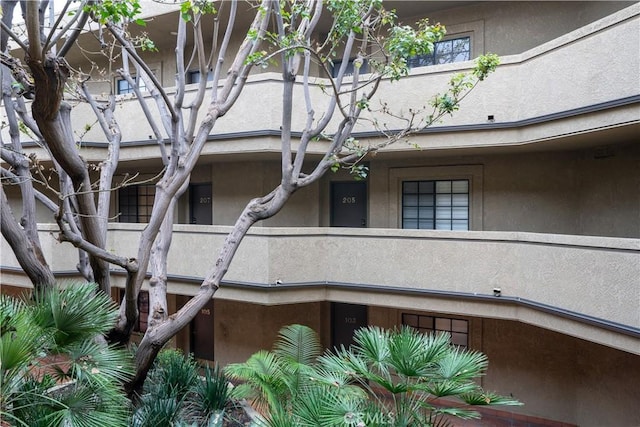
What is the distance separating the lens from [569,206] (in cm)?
1105

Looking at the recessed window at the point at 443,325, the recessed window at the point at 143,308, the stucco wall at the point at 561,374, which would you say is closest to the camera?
the stucco wall at the point at 561,374

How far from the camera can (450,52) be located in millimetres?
12367

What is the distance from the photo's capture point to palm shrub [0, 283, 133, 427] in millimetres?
5234

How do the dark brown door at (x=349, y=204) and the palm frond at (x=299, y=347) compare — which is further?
the dark brown door at (x=349, y=204)

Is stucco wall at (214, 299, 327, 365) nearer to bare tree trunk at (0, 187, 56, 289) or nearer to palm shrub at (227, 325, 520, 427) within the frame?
palm shrub at (227, 325, 520, 427)

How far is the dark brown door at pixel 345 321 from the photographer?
13.6 m

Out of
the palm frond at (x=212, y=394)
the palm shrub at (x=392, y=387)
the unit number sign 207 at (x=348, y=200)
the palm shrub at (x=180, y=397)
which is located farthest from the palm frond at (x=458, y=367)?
the unit number sign 207 at (x=348, y=200)

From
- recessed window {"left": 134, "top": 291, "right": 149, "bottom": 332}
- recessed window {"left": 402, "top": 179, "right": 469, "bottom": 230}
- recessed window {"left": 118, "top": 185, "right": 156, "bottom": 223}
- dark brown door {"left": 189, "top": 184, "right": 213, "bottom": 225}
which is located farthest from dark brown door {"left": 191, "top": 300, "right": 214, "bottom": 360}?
recessed window {"left": 402, "top": 179, "right": 469, "bottom": 230}

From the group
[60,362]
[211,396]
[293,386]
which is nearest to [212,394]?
[211,396]

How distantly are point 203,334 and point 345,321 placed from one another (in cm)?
462

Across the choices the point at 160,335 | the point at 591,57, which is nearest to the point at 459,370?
the point at 160,335

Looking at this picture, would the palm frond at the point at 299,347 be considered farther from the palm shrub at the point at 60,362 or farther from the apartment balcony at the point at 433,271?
the palm shrub at the point at 60,362

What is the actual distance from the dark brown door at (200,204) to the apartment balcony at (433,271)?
2.53 meters

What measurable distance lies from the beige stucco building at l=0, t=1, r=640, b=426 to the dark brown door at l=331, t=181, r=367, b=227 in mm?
32
